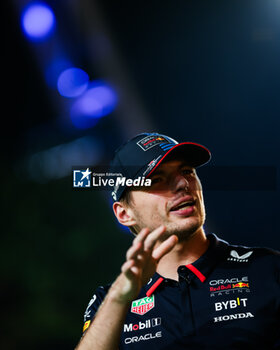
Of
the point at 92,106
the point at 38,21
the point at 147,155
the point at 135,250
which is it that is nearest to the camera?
the point at 135,250

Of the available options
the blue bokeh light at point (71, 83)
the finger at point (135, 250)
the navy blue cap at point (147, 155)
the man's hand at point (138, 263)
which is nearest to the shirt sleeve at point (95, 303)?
the navy blue cap at point (147, 155)

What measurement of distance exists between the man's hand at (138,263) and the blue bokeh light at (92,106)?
2672 mm

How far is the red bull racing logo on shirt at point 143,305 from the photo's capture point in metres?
1.43

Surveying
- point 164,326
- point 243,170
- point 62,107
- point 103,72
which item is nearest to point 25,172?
point 62,107

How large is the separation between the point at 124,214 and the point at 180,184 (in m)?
0.33

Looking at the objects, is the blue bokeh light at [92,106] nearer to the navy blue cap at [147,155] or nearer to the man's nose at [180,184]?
→ the navy blue cap at [147,155]

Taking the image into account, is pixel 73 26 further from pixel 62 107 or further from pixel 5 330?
pixel 5 330

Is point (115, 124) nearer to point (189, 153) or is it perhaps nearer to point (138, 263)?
point (189, 153)

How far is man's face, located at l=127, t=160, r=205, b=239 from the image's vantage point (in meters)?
1.44

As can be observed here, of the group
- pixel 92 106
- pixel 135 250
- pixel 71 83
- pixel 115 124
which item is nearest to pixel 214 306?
pixel 135 250

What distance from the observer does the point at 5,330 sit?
10.1ft

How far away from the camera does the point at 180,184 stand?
1.50 metres

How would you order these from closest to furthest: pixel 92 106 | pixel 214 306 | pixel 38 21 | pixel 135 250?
pixel 135 250 < pixel 214 306 < pixel 38 21 < pixel 92 106

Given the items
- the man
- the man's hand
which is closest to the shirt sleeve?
the man
